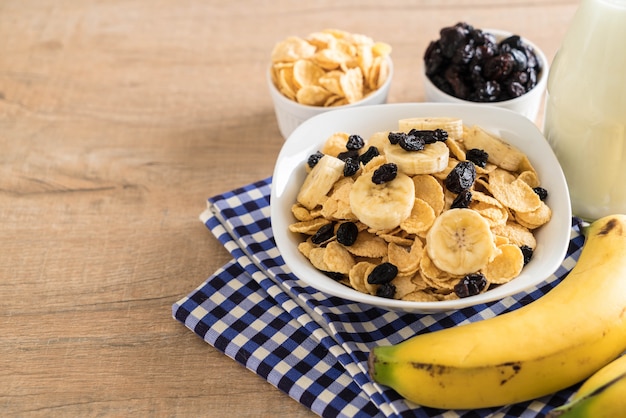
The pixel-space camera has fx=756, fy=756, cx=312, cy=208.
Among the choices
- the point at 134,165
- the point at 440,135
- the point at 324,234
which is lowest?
the point at 134,165

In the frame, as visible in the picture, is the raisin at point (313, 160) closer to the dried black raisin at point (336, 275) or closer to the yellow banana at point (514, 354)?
the dried black raisin at point (336, 275)

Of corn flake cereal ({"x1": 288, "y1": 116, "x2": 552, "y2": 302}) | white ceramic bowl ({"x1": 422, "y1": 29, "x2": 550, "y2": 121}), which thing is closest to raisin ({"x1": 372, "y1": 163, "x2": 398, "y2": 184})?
corn flake cereal ({"x1": 288, "y1": 116, "x2": 552, "y2": 302})

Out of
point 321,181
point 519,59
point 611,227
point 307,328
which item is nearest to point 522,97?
point 519,59

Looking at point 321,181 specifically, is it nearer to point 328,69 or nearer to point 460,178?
point 460,178

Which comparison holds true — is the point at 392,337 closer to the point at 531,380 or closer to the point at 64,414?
the point at 531,380

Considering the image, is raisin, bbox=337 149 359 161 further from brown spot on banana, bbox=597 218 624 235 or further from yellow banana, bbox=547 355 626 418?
yellow banana, bbox=547 355 626 418

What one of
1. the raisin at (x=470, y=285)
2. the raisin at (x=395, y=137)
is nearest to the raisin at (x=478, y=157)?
the raisin at (x=395, y=137)
